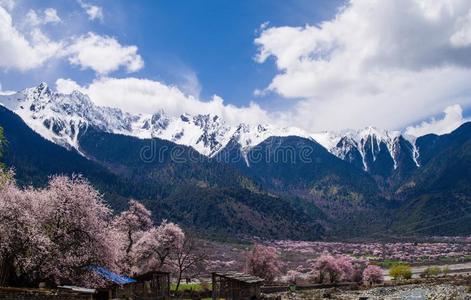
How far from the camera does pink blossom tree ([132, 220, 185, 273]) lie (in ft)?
195

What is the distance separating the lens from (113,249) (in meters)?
42.0

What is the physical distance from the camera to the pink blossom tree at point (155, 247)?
59.6m

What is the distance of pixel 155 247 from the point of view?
60.6 m

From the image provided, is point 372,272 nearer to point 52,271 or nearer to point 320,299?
point 320,299

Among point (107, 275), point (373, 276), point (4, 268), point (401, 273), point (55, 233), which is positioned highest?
point (55, 233)

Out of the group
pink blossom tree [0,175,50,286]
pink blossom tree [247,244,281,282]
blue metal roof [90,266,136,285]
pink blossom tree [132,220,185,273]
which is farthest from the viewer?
pink blossom tree [247,244,281,282]

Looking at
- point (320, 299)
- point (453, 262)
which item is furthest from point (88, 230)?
point (453, 262)

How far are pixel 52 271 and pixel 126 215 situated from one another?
2210cm

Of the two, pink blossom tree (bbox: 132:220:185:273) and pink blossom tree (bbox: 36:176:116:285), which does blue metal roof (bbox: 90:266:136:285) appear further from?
pink blossom tree (bbox: 132:220:185:273)

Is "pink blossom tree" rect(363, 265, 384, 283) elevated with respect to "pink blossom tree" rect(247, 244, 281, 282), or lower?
lower

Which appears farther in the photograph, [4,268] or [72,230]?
[72,230]

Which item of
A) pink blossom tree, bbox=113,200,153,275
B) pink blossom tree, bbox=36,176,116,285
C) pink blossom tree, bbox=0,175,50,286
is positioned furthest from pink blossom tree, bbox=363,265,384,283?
pink blossom tree, bbox=0,175,50,286

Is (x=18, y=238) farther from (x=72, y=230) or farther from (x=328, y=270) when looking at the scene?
(x=328, y=270)

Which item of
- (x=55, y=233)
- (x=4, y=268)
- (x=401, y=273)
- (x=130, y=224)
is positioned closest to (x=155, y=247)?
(x=130, y=224)
